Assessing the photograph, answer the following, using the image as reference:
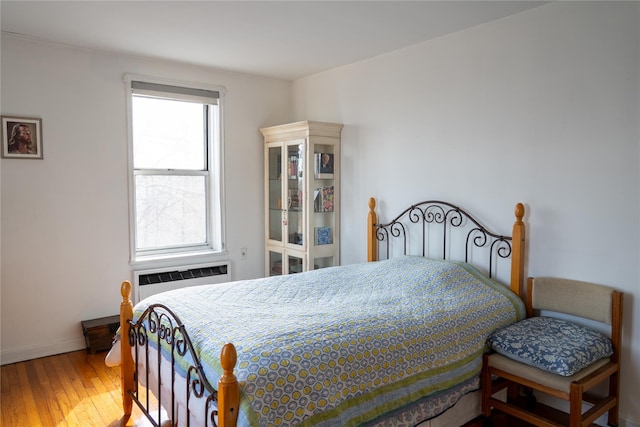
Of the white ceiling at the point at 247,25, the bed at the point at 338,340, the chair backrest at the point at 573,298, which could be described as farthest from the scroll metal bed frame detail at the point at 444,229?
the white ceiling at the point at 247,25

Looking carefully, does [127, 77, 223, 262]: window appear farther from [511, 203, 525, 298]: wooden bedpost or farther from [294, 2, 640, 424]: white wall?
[511, 203, 525, 298]: wooden bedpost

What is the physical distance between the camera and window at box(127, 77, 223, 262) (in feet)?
→ 13.0

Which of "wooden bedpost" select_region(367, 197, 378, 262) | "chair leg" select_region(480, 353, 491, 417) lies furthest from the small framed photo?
"chair leg" select_region(480, 353, 491, 417)

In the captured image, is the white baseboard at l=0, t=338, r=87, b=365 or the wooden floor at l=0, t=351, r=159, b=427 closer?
the wooden floor at l=0, t=351, r=159, b=427

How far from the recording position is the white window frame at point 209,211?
3877 mm

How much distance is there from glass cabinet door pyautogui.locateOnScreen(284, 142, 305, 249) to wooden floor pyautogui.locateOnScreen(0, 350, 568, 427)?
1809 millimetres

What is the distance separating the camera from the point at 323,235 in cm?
416

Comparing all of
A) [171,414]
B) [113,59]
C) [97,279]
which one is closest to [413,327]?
[171,414]

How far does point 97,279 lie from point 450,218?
2.86 m

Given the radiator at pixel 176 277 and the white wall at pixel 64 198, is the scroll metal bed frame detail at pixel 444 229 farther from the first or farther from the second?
the white wall at pixel 64 198

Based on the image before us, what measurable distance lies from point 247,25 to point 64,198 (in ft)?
6.46

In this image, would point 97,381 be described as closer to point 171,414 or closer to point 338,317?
point 171,414

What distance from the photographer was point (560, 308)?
102 inches

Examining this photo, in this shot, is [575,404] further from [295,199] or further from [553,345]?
[295,199]
